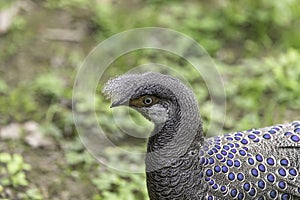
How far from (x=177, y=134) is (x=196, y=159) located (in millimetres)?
200

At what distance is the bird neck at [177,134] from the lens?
12.2 feet

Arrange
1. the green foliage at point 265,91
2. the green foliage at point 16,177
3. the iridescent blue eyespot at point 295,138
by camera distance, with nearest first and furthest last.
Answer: the iridescent blue eyespot at point 295,138 < the green foliage at point 16,177 < the green foliage at point 265,91

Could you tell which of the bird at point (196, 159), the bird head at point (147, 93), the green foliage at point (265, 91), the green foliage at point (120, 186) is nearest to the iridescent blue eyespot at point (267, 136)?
the bird at point (196, 159)

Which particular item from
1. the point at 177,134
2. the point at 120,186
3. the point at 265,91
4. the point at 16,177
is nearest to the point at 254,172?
the point at 177,134

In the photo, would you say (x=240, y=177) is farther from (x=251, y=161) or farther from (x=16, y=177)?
(x=16, y=177)

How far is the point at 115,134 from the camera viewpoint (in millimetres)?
5406

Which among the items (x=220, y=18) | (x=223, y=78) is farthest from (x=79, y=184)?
(x=220, y=18)

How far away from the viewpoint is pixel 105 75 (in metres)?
5.94

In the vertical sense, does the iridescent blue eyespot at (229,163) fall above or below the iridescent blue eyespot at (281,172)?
above

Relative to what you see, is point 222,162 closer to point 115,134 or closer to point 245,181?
point 245,181

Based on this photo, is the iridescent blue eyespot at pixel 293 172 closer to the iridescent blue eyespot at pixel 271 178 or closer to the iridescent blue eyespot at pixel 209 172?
the iridescent blue eyespot at pixel 271 178

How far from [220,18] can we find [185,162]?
3.44 metres

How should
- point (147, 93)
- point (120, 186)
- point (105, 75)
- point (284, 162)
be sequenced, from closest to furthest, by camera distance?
point (147, 93) < point (284, 162) < point (120, 186) < point (105, 75)


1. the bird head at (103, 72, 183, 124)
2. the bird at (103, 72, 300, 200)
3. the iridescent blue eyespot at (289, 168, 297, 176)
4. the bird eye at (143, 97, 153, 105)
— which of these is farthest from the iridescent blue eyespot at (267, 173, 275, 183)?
the bird eye at (143, 97, 153, 105)
